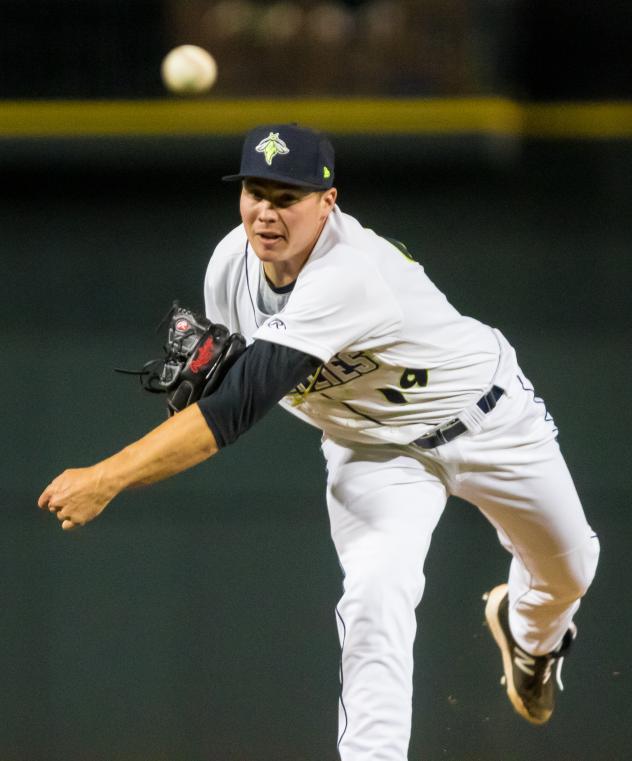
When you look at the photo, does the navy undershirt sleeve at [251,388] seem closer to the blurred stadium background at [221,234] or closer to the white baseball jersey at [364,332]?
the white baseball jersey at [364,332]

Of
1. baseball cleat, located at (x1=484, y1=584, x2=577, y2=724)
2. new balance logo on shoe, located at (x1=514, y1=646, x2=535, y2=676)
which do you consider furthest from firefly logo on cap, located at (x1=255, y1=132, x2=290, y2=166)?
new balance logo on shoe, located at (x1=514, y1=646, x2=535, y2=676)

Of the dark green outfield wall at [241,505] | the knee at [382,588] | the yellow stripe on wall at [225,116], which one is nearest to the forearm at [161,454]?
the knee at [382,588]

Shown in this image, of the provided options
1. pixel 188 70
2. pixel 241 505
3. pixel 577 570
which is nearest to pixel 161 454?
pixel 577 570

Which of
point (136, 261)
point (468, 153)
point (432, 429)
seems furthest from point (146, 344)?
point (432, 429)

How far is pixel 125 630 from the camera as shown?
419 cm

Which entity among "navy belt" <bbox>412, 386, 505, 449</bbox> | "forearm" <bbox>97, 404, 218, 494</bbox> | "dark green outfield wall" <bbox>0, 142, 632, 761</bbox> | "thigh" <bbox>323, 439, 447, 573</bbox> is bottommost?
"dark green outfield wall" <bbox>0, 142, 632, 761</bbox>

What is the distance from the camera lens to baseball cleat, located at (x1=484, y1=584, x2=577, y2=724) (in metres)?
3.28

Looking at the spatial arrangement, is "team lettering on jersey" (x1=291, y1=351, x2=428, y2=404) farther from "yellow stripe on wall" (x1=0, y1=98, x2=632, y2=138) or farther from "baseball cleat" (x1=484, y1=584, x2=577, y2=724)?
"yellow stripe on wall" (x1=0, y1=98, x2=632, y2=138)

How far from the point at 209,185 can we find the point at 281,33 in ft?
2.18

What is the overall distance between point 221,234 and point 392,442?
220cm

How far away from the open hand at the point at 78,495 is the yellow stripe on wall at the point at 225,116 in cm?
271

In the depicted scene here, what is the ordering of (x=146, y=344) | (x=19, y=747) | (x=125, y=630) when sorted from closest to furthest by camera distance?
(x=19, y=747) < (x=125, y=630) < (x=146, y=344)

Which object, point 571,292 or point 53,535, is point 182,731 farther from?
point 571,292

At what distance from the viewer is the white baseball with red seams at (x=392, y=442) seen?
2.43 metres
